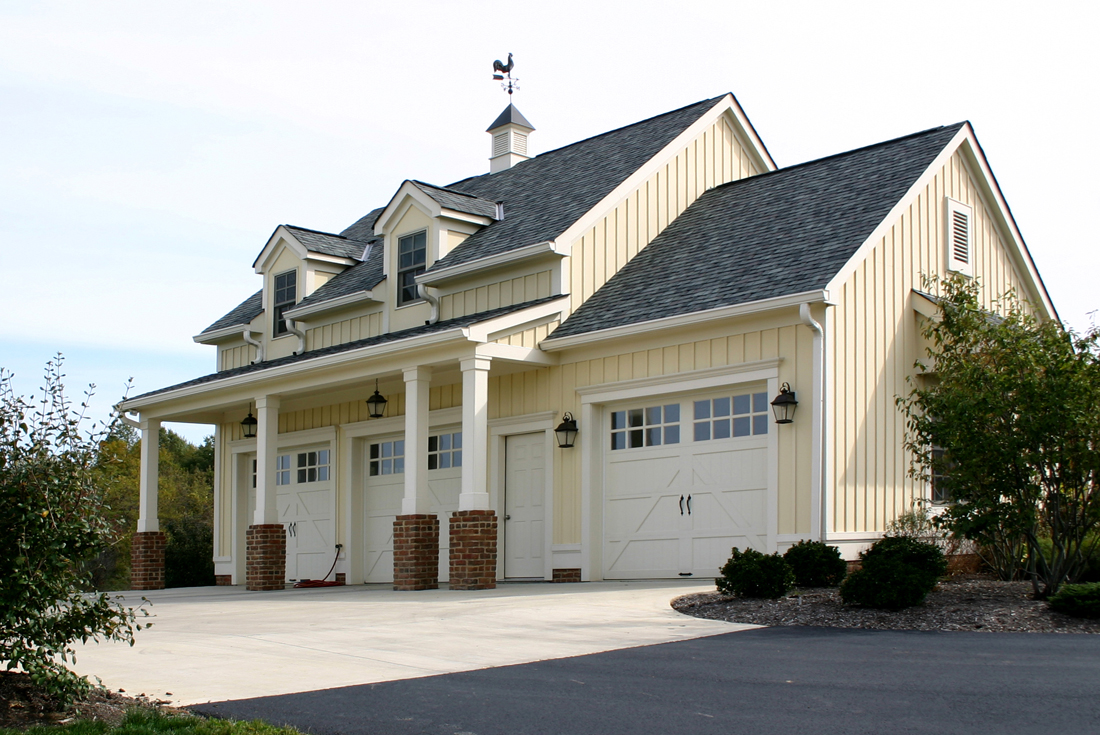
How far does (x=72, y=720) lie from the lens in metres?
5.93

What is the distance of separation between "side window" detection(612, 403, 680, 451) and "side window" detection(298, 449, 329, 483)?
21.8ft

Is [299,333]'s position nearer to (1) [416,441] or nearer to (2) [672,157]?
(1) [416,441]

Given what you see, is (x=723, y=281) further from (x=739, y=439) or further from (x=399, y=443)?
(x=399, y=443)

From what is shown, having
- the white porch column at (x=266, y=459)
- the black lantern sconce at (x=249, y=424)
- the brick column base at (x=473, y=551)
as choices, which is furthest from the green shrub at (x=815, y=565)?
the black lantern sconce at (x=249, y=424)

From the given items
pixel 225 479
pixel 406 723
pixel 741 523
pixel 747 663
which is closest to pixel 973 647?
pixel 747 663

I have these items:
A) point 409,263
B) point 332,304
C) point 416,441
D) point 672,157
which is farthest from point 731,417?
point 332,304

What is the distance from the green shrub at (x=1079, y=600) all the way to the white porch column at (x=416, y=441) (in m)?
8.02

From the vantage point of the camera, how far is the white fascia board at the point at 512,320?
14.0m

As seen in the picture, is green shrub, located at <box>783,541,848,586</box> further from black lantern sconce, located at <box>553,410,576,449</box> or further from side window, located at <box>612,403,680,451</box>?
black lantern sconce, located at <box>553,410,576,449</box>

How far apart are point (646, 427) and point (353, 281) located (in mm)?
7399

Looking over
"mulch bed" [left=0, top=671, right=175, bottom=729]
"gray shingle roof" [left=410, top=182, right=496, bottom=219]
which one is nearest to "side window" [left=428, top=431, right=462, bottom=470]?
"gray shingle roof" [left=410, top=182, right=496, bottom=219]

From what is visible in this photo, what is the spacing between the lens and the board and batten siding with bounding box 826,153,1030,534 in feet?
42.8

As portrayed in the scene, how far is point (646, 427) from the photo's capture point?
14.7 metres

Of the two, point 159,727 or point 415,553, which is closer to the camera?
point 159,727
